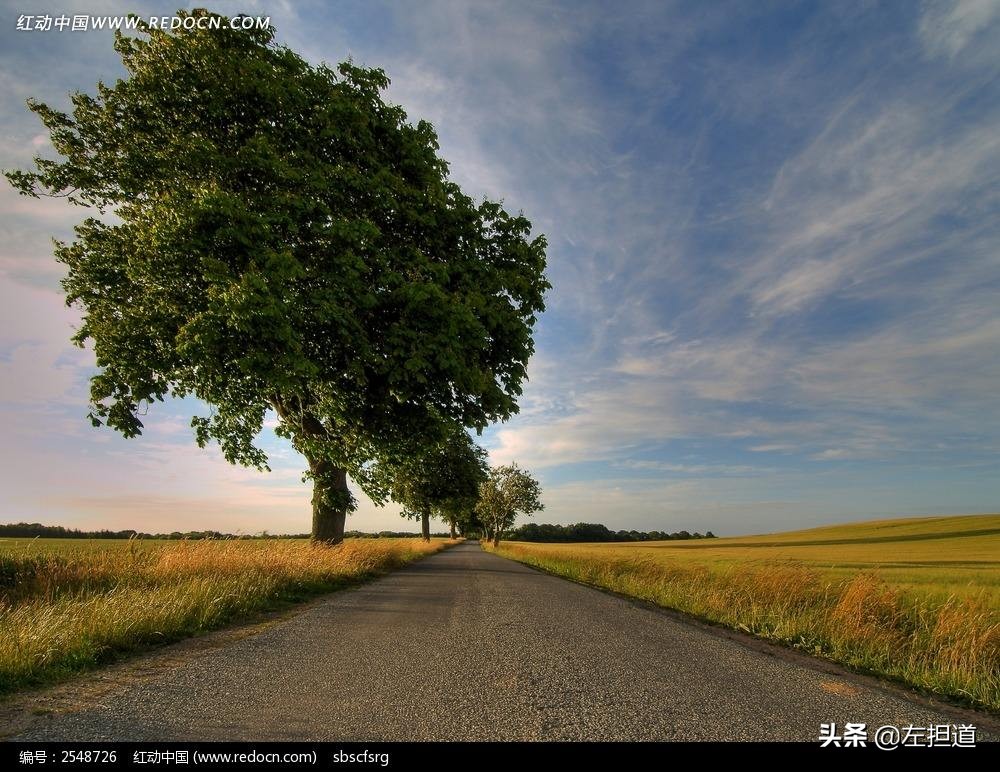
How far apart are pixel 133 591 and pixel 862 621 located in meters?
12.8

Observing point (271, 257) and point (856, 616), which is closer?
point (856, 616)

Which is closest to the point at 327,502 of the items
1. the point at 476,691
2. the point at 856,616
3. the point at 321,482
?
the point at 321,482

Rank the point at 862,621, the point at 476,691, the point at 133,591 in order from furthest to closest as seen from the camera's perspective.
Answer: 1. the point at 862,621
2. the point at 133,591
3. the point at 476,691

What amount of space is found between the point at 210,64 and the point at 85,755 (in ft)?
49.7

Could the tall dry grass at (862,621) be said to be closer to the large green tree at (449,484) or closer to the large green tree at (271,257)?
the large green tree at (271,257)

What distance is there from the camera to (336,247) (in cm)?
1308

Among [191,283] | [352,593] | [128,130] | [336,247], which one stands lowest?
[352,593]

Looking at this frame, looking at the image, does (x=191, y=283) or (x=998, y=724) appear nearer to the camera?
(x=998, y=724)

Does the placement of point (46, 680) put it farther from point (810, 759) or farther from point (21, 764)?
point (810, 759)

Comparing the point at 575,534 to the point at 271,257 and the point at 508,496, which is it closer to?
the point at 508,496

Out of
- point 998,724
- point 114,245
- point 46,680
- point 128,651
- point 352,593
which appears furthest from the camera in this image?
point 114,245

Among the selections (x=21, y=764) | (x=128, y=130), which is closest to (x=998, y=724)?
(x=21, y=764)

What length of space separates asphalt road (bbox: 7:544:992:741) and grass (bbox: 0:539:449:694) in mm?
792

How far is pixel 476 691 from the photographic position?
4785 millimetres
